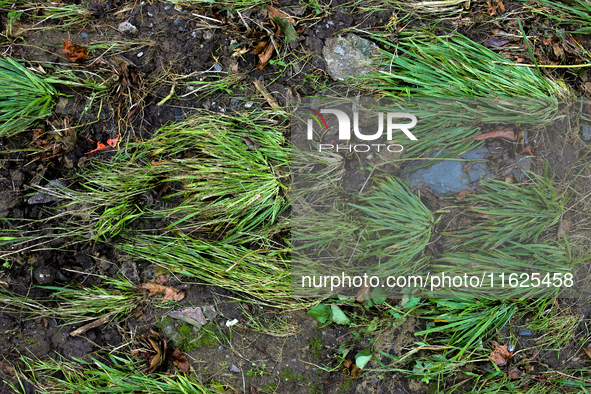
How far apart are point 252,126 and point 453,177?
1.40 metres

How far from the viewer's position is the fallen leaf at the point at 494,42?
7.93ft

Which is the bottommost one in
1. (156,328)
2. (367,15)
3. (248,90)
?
(156,328)

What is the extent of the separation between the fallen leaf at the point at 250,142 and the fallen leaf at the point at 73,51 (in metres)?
1.26

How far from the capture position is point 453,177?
235 centimetres

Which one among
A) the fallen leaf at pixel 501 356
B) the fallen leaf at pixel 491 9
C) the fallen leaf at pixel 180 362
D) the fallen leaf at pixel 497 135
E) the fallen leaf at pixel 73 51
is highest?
the fallen leaf at pixel 491 9

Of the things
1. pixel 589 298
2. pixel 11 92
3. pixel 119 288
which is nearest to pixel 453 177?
pixel 589 298

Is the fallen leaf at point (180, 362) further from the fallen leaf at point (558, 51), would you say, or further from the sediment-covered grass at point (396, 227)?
the fallen leaf at point (558, 51)

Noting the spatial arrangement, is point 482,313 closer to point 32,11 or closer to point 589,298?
point 589,298

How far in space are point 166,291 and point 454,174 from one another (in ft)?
6.84

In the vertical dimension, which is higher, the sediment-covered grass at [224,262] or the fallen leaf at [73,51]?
the fallen leaf at [73,51]

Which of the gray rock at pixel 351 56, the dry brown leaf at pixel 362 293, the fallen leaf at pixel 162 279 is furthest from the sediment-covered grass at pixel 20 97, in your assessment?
the dry brown leaf at pixel 362 293

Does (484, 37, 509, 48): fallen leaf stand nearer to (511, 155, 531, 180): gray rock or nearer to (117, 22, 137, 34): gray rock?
(511, 155, 531, 180): gray rock

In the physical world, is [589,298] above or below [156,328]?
above

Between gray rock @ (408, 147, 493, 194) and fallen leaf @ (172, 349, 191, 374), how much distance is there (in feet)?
6.31
